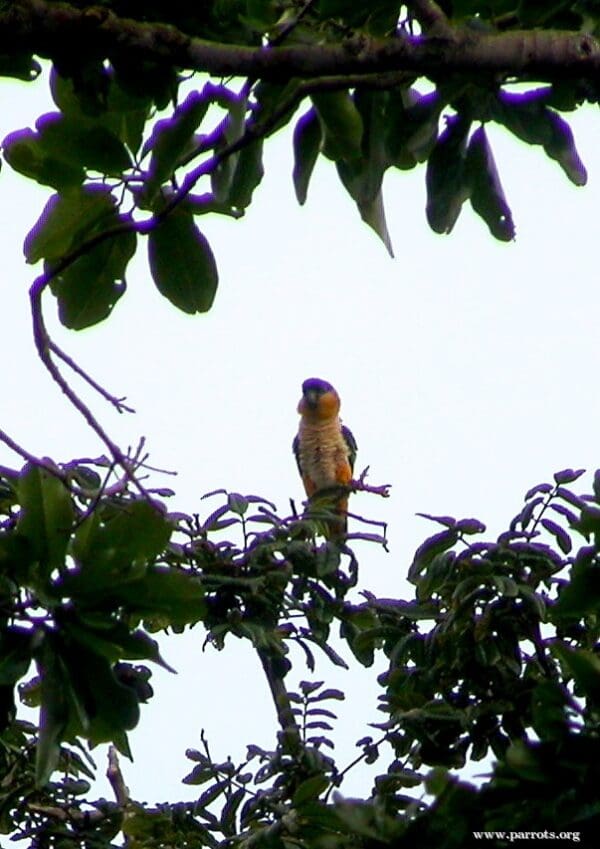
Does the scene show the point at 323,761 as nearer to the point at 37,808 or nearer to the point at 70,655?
the point at 37,808

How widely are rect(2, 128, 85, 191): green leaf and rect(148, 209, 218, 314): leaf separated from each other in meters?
0.18

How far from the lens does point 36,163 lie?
2.47 metres

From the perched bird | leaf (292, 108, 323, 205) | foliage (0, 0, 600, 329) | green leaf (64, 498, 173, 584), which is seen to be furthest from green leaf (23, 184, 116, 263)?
the perched bird

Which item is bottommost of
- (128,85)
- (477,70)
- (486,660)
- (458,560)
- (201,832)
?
(201,832)

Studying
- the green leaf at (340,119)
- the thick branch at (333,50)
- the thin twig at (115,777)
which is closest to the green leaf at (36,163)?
the thick branch at (333,50)

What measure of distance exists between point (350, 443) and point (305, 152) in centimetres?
657

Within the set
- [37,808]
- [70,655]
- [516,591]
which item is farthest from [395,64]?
[37,808]

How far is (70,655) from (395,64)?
107 cm

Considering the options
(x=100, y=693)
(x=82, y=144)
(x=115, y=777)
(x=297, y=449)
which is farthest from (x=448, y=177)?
(x=297, y=449)

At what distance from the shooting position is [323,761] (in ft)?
11.5

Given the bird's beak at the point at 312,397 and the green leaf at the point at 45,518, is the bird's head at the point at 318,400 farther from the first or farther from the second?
the green leaf at the point at 45,518

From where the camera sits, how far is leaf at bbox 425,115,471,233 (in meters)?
2.46

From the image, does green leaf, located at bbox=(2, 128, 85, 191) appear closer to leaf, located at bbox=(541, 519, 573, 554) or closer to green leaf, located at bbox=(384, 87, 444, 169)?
green leaf, located at bbox=(384, 87, 444, 169)

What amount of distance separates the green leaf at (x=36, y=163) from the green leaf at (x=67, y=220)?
2cm
